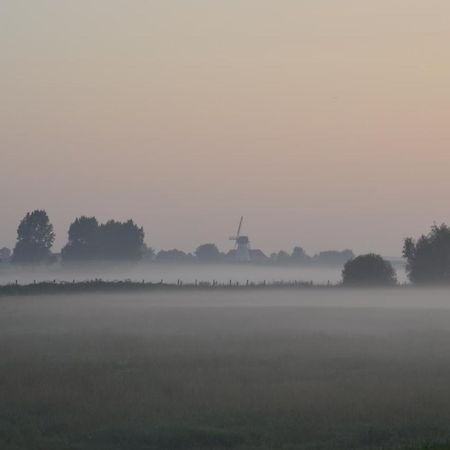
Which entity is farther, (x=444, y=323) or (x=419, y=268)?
(x=419, y=268)

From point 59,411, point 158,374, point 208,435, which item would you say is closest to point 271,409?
point 208,435

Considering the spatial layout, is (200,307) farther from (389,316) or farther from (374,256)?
(374,256)

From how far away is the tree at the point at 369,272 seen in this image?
117m

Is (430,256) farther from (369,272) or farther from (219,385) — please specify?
(219,385)

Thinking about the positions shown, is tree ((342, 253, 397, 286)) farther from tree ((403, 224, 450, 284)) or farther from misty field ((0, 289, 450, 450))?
misty field ((0, 289, 450, 450))

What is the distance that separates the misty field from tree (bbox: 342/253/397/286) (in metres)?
49.4

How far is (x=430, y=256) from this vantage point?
389ft

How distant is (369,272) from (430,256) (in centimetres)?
684

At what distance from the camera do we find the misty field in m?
25.9

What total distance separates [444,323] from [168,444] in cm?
4783

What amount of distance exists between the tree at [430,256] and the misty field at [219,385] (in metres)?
49.2

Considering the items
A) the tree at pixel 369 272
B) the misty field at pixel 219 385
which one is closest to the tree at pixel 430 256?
the tree at pixel 369 272

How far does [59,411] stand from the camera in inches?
1127

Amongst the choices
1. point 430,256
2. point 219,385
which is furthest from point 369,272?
point 219,385
